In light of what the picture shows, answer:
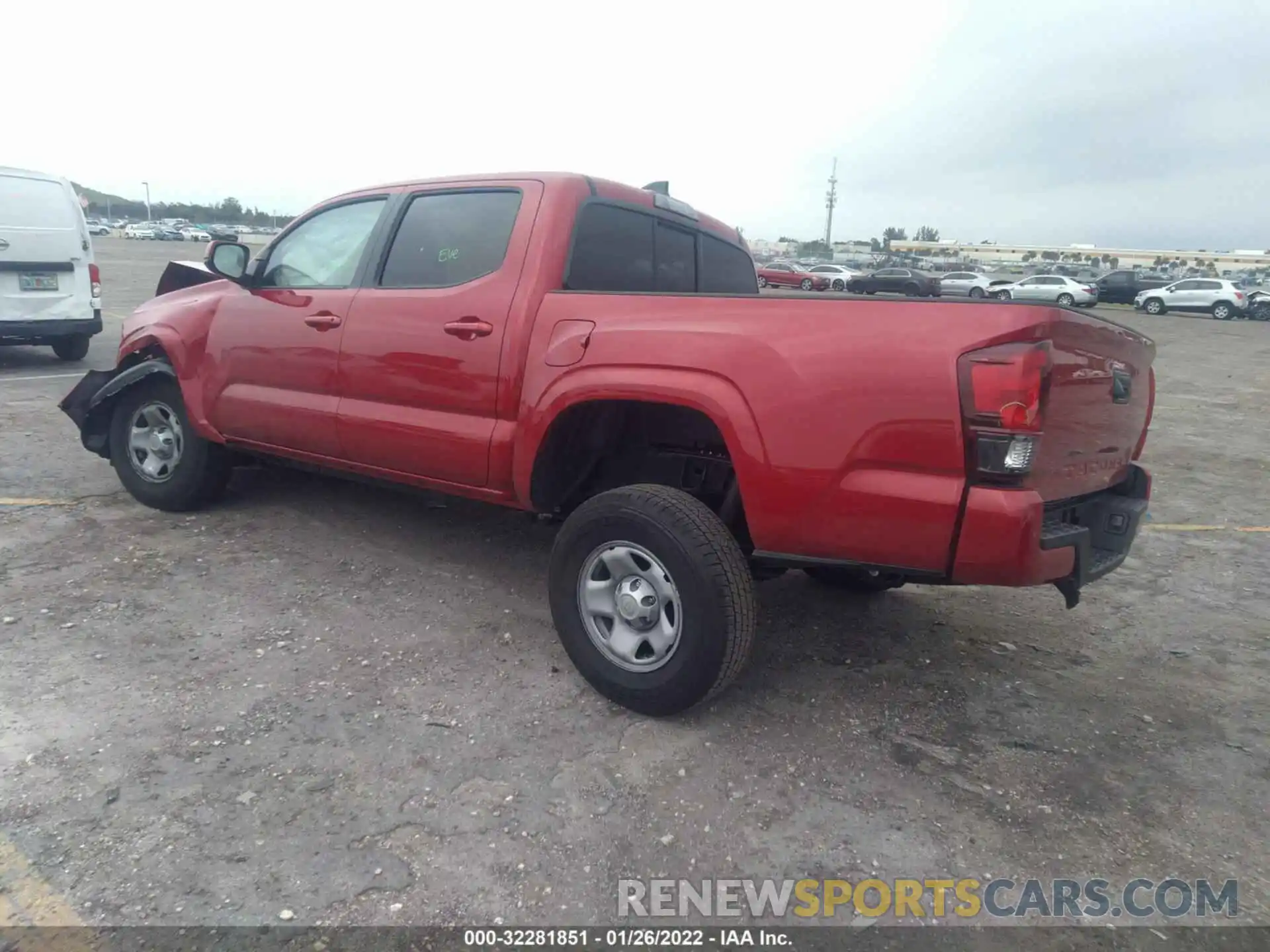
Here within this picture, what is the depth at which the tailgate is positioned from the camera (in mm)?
2523

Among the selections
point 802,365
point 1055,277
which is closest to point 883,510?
point 802,365

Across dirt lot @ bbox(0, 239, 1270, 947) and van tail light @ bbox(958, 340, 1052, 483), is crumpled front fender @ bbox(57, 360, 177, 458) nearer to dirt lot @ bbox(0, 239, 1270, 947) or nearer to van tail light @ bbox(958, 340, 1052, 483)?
dirt lot @ bbox(0, 239, 1270, 947)

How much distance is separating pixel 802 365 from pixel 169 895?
7.38ft

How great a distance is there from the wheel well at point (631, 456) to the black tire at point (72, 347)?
8670 millimetres

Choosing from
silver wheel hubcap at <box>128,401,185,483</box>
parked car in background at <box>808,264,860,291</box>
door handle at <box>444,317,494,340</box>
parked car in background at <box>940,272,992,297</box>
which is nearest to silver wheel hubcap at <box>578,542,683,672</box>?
door handle at <box>444,317,494,340</box>

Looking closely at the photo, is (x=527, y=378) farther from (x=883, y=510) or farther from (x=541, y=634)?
(x=883, y=510)

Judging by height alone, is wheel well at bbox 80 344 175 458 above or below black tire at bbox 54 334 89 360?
above

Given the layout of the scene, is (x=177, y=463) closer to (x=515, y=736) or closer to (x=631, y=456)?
(x=631, y=456)

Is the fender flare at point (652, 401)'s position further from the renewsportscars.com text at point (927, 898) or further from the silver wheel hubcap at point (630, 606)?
the renewsportscars.com text at point (927, 898)

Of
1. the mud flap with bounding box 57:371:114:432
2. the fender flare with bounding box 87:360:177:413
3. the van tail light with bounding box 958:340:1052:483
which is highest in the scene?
the van tail light with bounding box 958:340:1052:483

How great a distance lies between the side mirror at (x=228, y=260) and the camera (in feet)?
14.8

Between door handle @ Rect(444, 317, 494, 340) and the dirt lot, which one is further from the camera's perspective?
door handle @ Rect(444, 317, 494, 340)

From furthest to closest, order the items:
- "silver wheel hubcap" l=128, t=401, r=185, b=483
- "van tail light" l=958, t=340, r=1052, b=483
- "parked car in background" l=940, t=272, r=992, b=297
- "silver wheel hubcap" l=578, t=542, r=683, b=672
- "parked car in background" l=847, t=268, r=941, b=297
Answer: "parked car in background" l=940, t=272, r=992, b=297
"parked car in background" l=847, t=268, r=941, b=297
"silver wheel hubcap" l=128, t=401, r=185, b=483
"silver wheel hubcap" l=578, t=542, r=683, b=672
"van tail light" l=958, t=340, r=1052, b=483

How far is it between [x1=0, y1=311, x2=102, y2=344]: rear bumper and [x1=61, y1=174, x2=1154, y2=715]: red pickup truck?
18.9 ft
